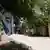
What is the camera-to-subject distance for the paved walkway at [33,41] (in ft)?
3.97

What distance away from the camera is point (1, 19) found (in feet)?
4.47

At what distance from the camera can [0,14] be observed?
136cm

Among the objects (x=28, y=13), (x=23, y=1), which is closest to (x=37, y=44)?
(x=28, y=13)

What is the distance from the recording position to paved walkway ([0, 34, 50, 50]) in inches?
47.6

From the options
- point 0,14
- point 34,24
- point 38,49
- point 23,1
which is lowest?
point 38,49

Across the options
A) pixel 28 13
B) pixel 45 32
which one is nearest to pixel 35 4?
pixel 28 13

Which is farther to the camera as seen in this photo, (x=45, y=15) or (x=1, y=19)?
(x=1, y=19)

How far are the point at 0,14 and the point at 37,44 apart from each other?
504mm

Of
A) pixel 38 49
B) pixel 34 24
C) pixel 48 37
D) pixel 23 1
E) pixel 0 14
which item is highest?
pixel 23 1

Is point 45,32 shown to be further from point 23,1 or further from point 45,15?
point 23,1

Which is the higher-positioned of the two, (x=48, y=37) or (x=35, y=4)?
(x=35, y=4)

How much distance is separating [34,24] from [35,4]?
20 cm

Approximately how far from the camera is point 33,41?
125 centimetres

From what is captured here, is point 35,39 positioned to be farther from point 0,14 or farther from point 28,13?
point 0,14
